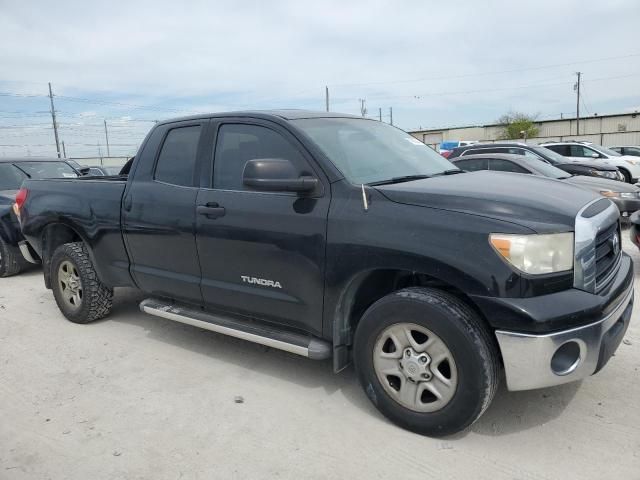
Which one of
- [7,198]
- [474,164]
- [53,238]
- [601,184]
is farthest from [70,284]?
[601,184]

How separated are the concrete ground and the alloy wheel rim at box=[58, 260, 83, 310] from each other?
2.39 feet

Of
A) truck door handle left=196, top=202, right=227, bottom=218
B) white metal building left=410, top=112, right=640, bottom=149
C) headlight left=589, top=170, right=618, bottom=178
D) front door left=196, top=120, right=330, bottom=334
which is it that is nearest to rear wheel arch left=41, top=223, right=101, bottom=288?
truck door handle left=196, top=202, right=227, bottom=218

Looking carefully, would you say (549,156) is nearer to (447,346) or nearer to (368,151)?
(368,151)

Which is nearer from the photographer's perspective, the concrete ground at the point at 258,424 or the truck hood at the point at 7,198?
the concrete ground at the point at 258,424

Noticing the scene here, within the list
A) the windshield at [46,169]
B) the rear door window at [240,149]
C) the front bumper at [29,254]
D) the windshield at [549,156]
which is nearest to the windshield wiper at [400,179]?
the rear door window at [240,149]

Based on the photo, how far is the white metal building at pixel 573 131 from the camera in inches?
1708

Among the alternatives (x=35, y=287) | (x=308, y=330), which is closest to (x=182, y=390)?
(x=308, y=330)

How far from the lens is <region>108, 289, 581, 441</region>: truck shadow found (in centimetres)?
308

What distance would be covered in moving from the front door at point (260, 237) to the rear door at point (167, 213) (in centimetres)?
16

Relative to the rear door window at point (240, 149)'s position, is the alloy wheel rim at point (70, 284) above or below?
below

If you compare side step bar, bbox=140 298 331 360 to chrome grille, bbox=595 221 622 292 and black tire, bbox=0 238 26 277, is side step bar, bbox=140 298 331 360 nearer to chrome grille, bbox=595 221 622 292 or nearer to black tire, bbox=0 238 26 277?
chrome grille, bbox=595 221 622 292

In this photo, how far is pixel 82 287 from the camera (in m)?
4.86

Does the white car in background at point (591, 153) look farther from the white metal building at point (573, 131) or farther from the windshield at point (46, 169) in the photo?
the white metal building at point (573, 131)

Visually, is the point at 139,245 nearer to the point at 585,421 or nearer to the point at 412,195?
the point at 412,195
